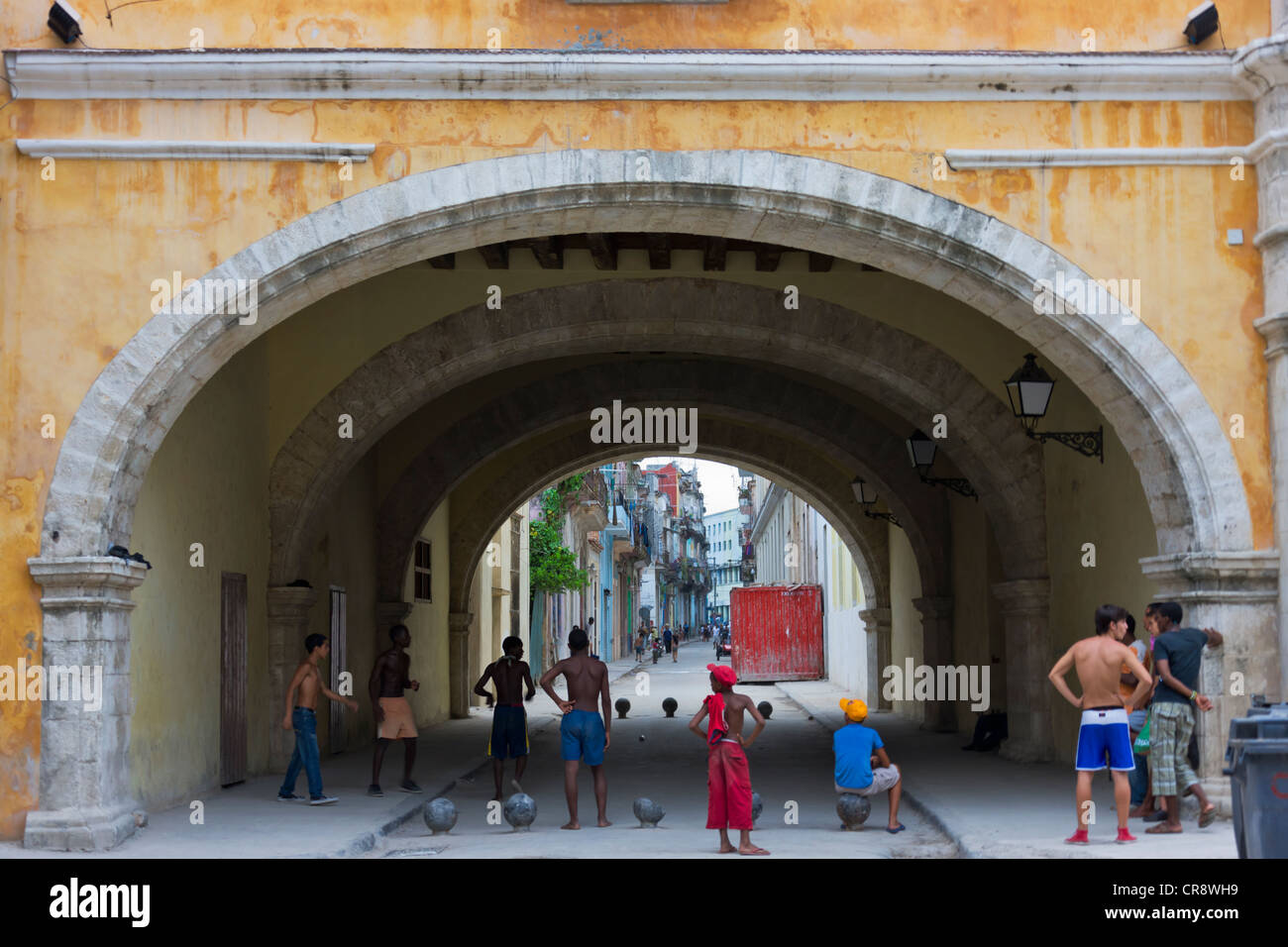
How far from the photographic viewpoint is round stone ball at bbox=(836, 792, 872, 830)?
29.4 feet

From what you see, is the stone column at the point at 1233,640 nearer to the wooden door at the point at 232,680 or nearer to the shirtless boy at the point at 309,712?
the shirtless boy at the point at 309,712

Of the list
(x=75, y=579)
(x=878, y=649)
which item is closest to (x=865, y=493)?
(x=878, y=649)

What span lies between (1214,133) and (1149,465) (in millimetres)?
2000

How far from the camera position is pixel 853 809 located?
8945mm

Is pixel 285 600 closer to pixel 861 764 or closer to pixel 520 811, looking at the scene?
pixel 520 811

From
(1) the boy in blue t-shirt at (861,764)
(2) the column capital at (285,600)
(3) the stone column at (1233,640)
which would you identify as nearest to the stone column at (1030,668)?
(1) the boy in blue t-shirt at (861,764)

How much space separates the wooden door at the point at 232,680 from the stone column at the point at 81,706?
3088mm

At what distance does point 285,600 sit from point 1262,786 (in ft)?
27.8

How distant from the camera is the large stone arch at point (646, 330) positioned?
41.6ft

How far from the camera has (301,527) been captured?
42.0 feet

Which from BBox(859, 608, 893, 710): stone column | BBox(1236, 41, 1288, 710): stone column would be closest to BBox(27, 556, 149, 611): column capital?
BBox(1236, 41, 1288, 710): stone column

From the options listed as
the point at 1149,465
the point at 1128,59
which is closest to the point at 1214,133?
the point at 1128,59

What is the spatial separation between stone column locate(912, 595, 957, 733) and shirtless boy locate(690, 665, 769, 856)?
8.88 m

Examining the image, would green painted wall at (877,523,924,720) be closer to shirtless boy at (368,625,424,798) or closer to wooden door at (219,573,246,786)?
shirtless boy at (368,625,424,798)
